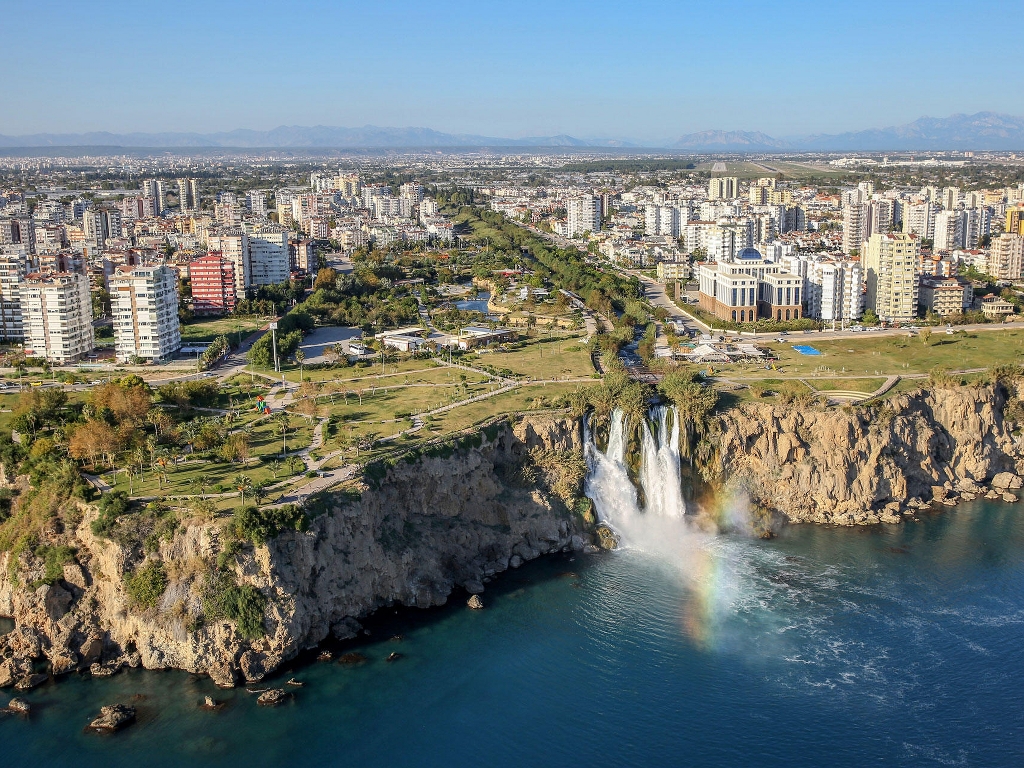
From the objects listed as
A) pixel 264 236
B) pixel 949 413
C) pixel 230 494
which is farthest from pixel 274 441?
pixel 264 236

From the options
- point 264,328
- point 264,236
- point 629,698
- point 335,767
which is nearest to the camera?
point 335,767

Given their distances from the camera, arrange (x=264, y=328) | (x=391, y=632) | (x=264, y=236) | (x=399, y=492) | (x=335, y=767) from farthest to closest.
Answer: (x=264, y=236)
(x=264, y=328)
(x=399, y=492)
(x=391, y=632)
(x=335, y=767)

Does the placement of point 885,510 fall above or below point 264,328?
below

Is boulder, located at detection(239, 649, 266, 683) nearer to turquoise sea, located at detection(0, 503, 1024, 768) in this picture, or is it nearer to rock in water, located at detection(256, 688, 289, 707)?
turquoise sea, located at detection(0, 503, 1024, 768)

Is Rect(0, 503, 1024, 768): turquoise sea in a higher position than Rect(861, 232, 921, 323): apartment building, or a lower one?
lower

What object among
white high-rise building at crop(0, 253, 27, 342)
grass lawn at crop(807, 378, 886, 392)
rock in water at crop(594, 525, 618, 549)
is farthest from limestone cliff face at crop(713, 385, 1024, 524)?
white high-rise building at crop(0, 253, 27, 342)

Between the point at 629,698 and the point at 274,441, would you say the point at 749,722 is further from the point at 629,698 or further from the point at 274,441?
the point at 274,441
